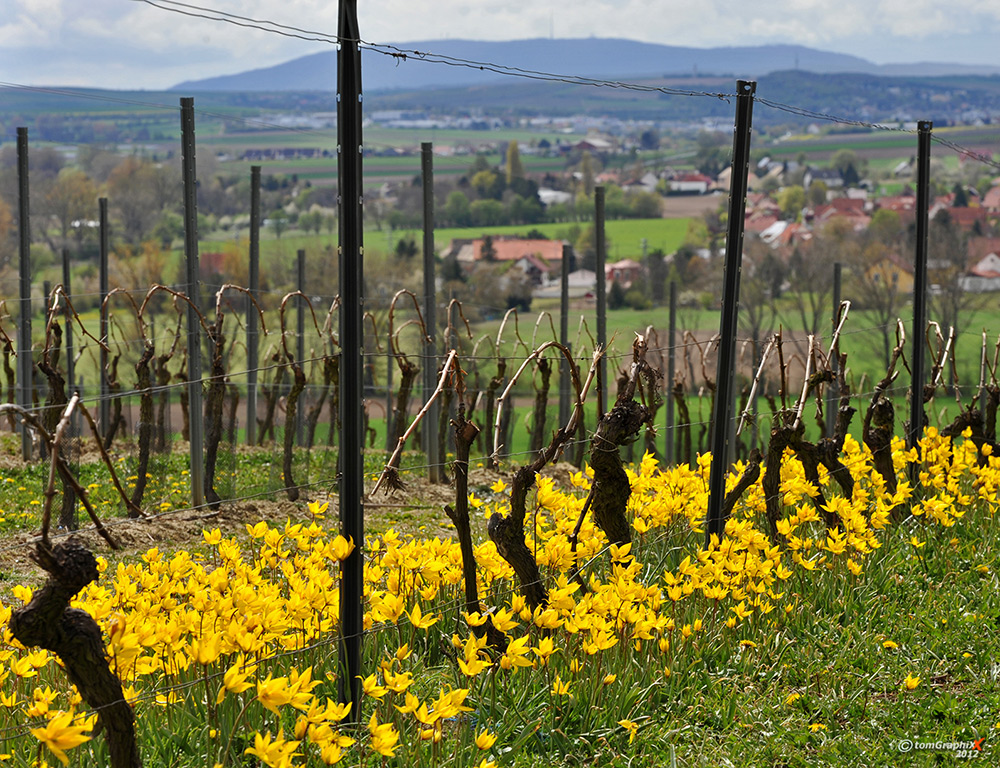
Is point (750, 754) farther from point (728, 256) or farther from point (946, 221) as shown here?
point (946, 221)

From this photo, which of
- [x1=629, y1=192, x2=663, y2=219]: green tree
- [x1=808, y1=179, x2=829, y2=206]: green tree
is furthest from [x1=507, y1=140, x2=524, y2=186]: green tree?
[x1=808, y1=179, x2=829, y2=206]: green tree

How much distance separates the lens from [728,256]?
3811 mm

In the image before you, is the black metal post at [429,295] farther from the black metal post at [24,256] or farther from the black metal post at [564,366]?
the black metal post at [24,256]

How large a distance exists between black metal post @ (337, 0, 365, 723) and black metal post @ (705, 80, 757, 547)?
5.56ft

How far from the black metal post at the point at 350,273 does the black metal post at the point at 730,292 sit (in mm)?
1694

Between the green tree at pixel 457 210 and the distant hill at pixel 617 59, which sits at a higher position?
the distant hill at pixel 617 59

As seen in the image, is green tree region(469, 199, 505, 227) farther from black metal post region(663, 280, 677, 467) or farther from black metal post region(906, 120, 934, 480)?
black metal post region(906, 120, 934, 480)

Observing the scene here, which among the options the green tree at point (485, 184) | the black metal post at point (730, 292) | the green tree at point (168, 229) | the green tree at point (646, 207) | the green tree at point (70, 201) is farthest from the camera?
the green tree at point (646, 207)

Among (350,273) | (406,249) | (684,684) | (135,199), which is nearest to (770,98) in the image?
(406,249)

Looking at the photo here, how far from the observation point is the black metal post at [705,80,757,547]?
12.1 feet

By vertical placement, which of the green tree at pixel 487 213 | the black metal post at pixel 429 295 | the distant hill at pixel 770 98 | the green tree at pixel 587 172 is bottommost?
the black metal post at pixel 429 295

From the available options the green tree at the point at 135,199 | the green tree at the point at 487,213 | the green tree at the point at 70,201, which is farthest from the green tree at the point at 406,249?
the green tree at the point at 70,201

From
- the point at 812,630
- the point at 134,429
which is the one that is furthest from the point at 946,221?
the point at 812,630

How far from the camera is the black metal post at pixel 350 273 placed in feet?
7.71
